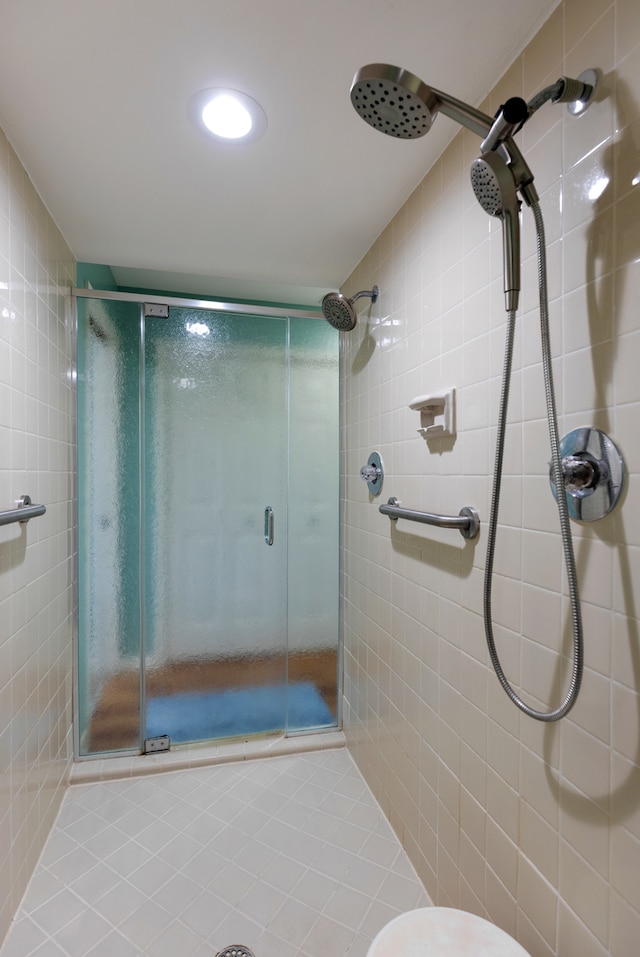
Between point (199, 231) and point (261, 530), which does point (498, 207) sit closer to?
point (199, 231)

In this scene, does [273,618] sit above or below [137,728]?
above

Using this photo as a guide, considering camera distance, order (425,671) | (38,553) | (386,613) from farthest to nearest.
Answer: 1. (386,613)
2. (38,553)
3. (425,671)

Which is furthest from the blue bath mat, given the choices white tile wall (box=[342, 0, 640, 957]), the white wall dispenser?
the white wall dispenser

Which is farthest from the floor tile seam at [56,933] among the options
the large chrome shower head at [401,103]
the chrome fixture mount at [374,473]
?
the large chrome shower head at [401,103]

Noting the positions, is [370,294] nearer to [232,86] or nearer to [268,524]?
[232,86]

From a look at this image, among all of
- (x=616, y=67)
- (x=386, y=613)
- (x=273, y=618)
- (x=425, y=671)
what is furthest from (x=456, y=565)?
(x=273, y=618)

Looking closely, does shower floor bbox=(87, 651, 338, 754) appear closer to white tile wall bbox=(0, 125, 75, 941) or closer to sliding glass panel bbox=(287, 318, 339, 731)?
sliding glass panel bbox=(287, 318, 339, 731)

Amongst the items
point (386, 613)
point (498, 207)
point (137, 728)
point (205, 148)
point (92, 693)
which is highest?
point (205, 148)

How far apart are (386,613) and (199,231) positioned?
1.59m

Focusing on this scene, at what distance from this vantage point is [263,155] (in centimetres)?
125

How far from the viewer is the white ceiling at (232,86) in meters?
0.88

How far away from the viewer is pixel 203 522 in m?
2.05

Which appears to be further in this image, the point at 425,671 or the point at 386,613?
the point at 386,613

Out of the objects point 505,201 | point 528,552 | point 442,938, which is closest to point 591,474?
point 528,552
